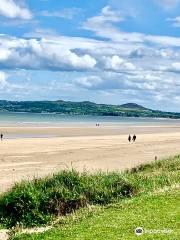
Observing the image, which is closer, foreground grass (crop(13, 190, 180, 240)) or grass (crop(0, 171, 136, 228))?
foreground grass (crop(13, 190, 180, 240))

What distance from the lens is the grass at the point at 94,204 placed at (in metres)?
16.2

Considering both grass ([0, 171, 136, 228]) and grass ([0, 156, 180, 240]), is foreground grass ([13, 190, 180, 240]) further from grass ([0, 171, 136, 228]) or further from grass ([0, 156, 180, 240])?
grass ([0, 171, 136, 228])

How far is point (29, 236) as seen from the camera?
1702 cm

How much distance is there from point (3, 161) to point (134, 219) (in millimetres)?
32126

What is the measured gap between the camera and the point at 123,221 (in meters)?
16.8

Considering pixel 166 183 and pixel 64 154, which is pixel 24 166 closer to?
pixel 64 154

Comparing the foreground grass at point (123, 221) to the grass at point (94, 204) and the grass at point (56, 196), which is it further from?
the grass at point (56, 196)

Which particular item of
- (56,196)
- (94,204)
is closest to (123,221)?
(94,204)

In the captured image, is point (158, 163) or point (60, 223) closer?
point (60, 223)

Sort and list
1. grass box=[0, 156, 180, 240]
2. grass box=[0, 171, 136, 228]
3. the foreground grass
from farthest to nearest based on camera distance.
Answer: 1. grass box=[0, 171, 136, 228]
2. grass box=[0, 156, 180, 240]
3. the foreground grass

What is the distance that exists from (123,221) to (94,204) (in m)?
4.99

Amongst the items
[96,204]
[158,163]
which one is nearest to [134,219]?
[96,204]

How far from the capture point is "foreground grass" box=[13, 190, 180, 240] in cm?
1530

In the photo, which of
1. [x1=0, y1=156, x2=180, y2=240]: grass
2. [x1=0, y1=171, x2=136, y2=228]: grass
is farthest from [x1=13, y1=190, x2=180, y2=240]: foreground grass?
[x1=0, y1=171, x2=136, y2=228]: grass
